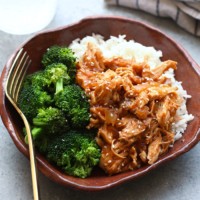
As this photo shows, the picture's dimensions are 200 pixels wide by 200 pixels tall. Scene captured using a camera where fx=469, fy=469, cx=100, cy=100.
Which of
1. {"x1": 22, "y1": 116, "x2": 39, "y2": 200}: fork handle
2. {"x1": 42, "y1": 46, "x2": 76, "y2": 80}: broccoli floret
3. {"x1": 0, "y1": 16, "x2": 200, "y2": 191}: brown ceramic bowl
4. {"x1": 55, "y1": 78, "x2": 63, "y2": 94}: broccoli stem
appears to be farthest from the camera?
{"x1": 42, "y1": 46, "x2": 76, "y2": 80}: broccoli floret

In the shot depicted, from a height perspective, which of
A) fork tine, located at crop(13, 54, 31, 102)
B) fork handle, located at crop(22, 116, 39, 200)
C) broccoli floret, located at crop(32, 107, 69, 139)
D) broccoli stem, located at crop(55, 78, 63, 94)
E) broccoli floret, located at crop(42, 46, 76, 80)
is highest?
broccoli floret, located at crop(42, 46, 76, 80)

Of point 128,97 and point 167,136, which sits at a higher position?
point 128,97

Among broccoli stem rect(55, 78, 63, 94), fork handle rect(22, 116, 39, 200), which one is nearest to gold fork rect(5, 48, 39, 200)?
fork handle rect(22, 116, 39, 200)

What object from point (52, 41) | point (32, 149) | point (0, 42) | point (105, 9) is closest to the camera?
point (32, 149)

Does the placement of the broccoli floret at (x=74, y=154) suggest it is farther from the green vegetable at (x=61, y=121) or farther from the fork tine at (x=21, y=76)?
the fork tine at (x=21, y=76)

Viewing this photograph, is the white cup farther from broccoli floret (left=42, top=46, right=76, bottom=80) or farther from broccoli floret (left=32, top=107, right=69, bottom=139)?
broccoli floret (left=32, top=107, right=69, bottom=139)

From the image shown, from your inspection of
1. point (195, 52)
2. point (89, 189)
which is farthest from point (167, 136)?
point (195, 52)

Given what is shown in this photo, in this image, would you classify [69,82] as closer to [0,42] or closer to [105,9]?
[0,42]

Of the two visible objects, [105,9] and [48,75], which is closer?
[48,75]
